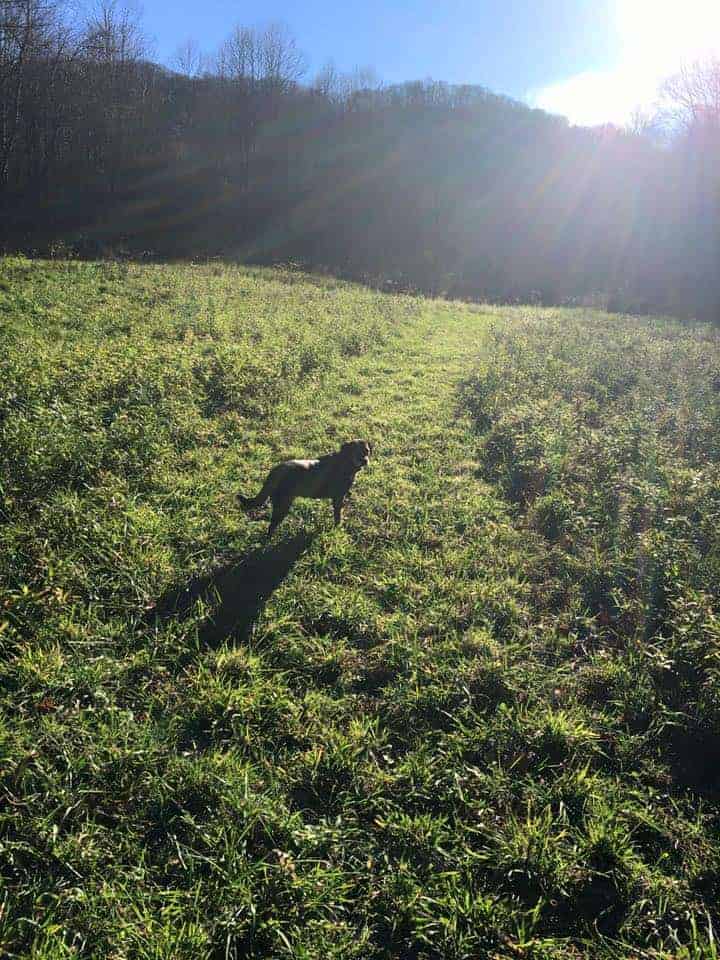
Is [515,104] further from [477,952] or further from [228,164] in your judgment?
[477,952]

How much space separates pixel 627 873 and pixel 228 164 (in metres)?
53.0

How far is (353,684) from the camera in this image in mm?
3506

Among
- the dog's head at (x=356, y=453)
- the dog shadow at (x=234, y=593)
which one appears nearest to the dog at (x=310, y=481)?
the dog's head at (x=356, y=453)

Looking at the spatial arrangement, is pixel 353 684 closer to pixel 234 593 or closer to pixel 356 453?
pixel 234 593

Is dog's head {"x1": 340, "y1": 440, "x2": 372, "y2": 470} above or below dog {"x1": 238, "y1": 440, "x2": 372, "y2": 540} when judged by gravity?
above

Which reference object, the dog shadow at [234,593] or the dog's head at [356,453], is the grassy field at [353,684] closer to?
the dog shadow at [234,593]

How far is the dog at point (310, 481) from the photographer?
4707mm

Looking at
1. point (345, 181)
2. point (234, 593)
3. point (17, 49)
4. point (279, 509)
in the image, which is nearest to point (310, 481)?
point (279, 509)

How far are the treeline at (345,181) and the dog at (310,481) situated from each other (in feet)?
71.7

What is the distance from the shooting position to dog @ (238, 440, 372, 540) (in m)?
4.71

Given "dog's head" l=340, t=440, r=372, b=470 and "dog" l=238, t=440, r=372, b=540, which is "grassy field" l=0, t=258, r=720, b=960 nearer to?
"dog" l=238, t=440, r=372, b=540

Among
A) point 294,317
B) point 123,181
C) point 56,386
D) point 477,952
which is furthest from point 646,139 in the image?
point 477,952

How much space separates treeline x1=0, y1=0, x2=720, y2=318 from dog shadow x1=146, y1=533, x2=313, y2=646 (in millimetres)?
22179

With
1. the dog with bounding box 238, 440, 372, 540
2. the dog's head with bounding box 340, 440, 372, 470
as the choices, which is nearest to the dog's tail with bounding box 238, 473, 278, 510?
the dog with bounding box 238, 440, 372, 540
